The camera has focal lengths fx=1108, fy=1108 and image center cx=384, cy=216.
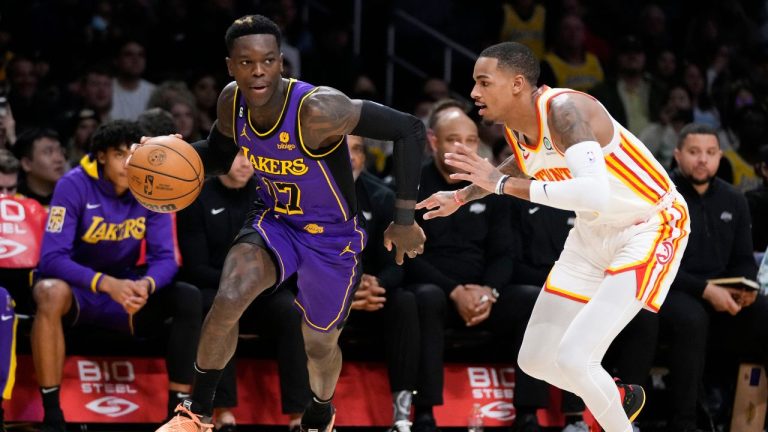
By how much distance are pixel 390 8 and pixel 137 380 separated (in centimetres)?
499

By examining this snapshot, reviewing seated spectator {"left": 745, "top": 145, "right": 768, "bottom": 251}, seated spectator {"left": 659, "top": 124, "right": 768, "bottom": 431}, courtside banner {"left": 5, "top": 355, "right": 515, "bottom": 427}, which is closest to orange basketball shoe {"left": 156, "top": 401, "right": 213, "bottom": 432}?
courtside banner {"left": 5, "top": 355, "right": 515, "bottom": 427}

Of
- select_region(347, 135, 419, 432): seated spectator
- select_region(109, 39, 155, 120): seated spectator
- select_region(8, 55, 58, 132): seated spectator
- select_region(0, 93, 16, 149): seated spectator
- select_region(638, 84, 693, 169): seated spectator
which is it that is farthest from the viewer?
select_region(638, 84, 693, 169): seated spectator

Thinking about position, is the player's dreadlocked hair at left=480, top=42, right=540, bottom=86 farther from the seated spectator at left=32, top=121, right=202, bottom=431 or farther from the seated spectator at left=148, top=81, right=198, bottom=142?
→ the seated spectator at left=148, top=81, right=198, bottom=142

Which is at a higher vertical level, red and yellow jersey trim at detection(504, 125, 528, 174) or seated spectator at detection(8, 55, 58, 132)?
seated spectator at detection(8, 55, 58, 132)

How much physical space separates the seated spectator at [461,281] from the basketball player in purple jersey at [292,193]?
1.08m

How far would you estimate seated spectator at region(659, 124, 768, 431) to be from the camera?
257 inches

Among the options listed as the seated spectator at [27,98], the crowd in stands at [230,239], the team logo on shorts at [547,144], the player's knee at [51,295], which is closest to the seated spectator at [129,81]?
the crowd in stands at [230,239]

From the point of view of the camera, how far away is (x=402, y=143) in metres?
5.25

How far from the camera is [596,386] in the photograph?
194 inches

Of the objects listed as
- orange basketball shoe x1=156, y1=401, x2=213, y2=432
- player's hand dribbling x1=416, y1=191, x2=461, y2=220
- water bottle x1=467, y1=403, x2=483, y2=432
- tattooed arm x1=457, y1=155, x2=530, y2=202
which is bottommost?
water bottle x1=467, y1=403, x2=483, y2=432

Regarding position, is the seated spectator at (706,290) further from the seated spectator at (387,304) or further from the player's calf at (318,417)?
the player's calf at (318,417)

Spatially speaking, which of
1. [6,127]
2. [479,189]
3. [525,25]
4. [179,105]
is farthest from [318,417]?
[525,25]

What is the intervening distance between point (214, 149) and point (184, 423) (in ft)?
4.42

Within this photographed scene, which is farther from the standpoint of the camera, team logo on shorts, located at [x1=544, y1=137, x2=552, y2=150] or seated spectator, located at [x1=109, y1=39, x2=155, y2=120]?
seated spectator, located at [x1=109, y1=39, x2=155, y2=120]
